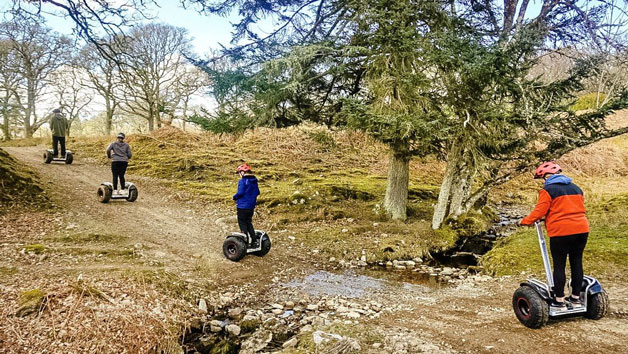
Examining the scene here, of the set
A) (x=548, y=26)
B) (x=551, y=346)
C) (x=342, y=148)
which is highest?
(x=548, y=26)

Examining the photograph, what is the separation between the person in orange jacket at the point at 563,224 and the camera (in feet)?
12.7

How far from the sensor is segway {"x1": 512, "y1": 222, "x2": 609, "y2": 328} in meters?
3.88

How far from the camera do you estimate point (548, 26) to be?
27.2 feet

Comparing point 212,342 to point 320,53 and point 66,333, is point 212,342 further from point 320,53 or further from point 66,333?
point 320,53

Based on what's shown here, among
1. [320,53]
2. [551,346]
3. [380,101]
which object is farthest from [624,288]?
[320,53]

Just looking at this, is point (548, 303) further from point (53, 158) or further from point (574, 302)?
point (53, 158)

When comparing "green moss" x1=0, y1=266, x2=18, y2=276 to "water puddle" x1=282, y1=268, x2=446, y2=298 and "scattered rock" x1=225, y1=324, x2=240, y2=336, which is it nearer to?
"scattered rock" x1=225, y1=324, x2=240, y2=336

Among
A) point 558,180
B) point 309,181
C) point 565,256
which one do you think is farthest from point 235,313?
point 309,181

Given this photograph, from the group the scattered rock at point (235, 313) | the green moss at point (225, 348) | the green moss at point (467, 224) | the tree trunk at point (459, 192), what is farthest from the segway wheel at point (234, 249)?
the tree trunk at point (459, 192)

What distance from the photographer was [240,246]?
6.68m

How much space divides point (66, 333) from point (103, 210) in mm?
5620

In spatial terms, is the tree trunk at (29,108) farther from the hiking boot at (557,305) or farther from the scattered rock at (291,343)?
the hiking boot at (557,305)

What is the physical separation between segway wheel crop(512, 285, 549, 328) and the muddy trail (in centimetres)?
12

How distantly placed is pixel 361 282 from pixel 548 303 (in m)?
3.03
